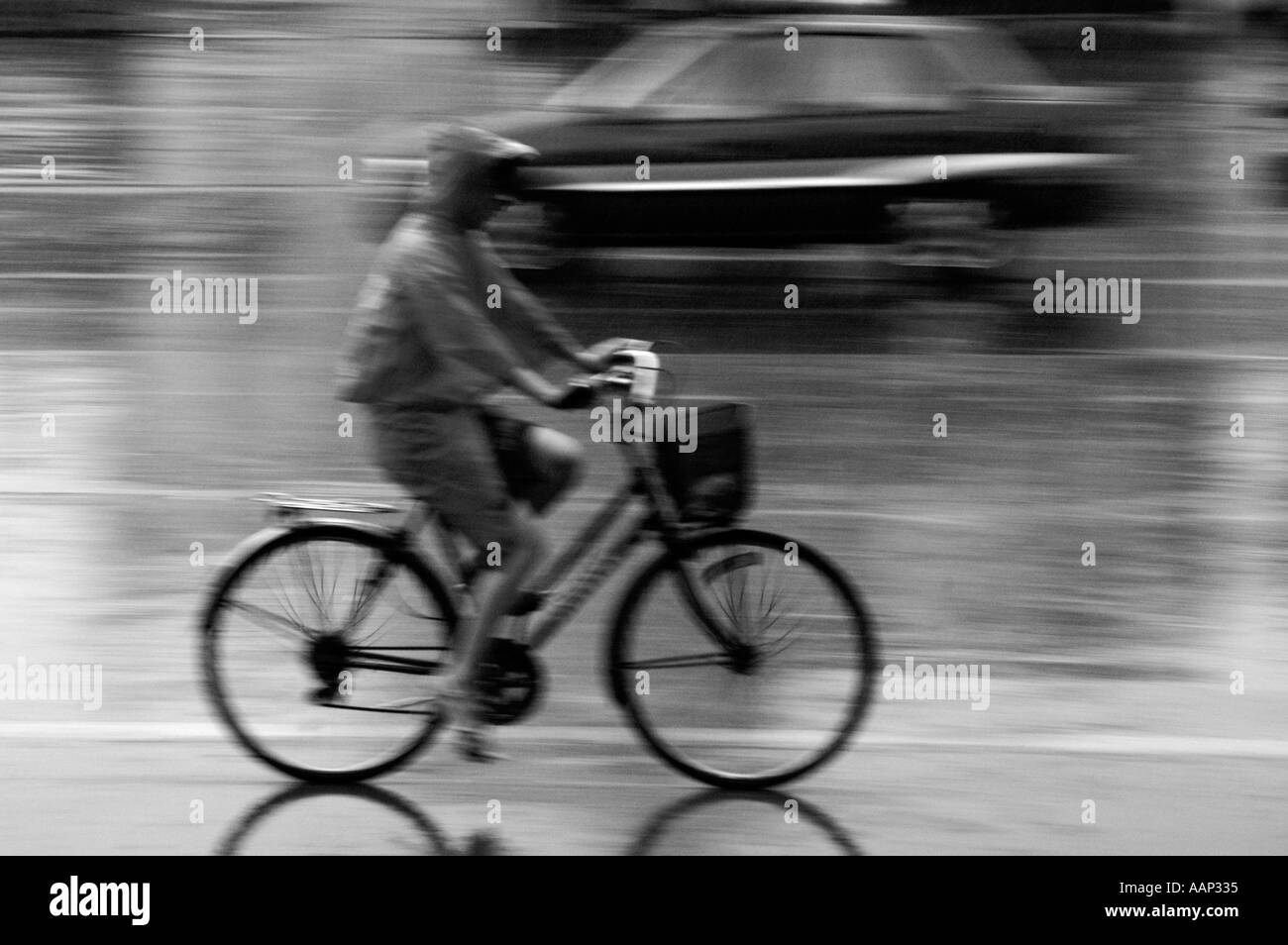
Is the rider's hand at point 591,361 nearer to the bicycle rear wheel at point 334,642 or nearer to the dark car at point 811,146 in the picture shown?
the bicycle rear wheel at point 334,642

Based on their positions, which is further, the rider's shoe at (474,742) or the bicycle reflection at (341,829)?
the rider's shoe at (474,742)

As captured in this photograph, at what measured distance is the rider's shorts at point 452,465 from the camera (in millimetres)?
4891

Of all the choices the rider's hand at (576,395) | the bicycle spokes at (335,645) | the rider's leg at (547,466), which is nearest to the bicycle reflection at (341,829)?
→ the bicycle spokes at (335,645)

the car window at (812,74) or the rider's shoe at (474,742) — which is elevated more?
the car window at (812,74)

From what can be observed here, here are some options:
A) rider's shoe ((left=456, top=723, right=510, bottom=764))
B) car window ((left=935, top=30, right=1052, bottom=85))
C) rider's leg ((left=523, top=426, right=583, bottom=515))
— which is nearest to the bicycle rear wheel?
rider's shoe ((left=456, top=723, right=510, bottom=764))

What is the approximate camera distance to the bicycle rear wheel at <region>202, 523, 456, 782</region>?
5.07 metres

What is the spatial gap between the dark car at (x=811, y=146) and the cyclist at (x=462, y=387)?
19.3 feet

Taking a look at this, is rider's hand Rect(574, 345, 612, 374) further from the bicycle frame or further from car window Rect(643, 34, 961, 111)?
car window Rect(643, 34, 961, 111)

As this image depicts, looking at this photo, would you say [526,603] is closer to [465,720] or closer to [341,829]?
Result: [465,720]

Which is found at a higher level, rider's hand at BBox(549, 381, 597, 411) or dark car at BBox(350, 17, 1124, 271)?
dark car at BBox(350, 17, 1124, 271)

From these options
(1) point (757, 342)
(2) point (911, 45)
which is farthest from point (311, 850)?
(2) point (911, 45)

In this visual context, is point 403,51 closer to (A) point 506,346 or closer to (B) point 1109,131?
(B) point 1109,131

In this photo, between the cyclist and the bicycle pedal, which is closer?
the cyclist

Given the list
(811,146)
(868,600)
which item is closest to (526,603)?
(868,600)
